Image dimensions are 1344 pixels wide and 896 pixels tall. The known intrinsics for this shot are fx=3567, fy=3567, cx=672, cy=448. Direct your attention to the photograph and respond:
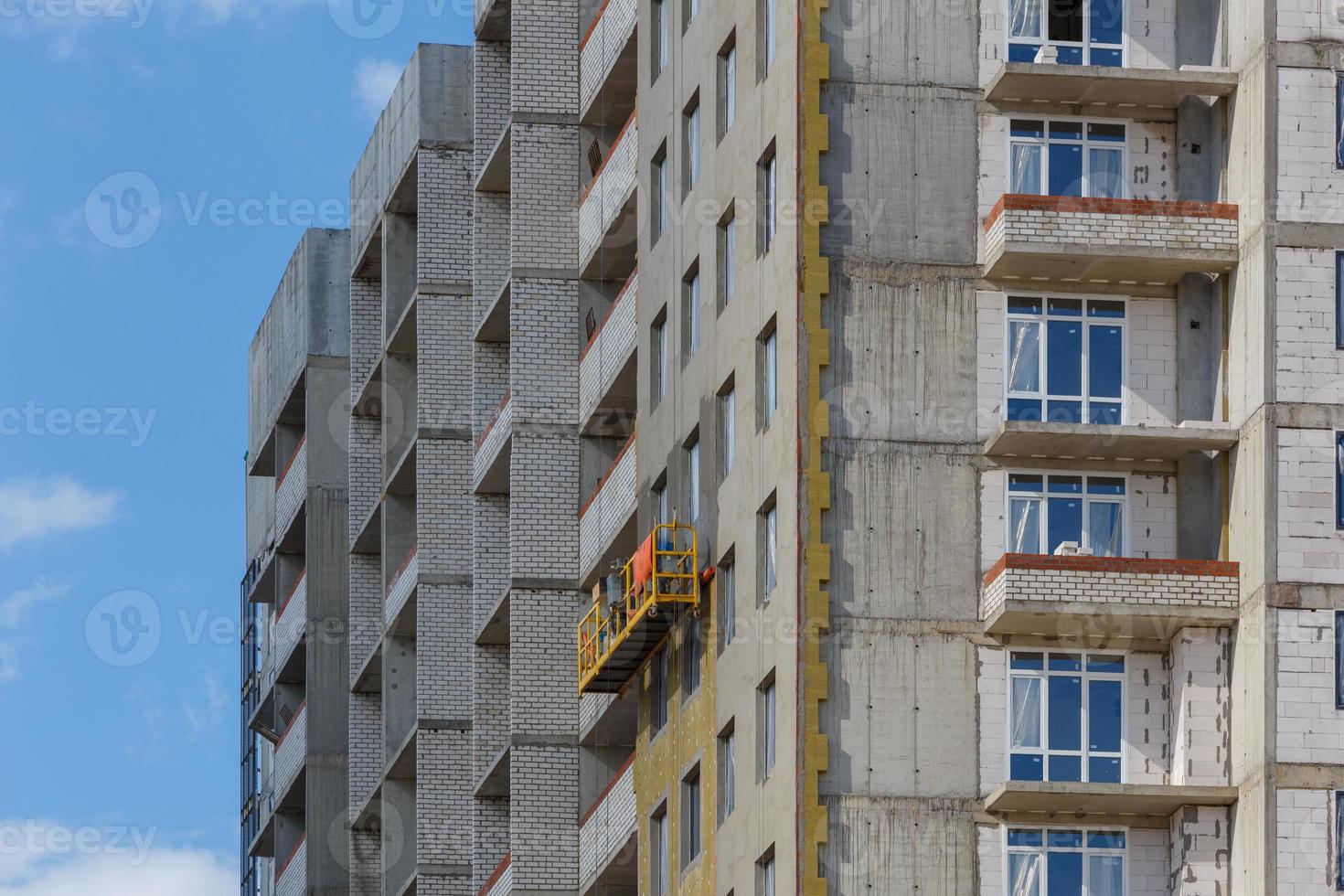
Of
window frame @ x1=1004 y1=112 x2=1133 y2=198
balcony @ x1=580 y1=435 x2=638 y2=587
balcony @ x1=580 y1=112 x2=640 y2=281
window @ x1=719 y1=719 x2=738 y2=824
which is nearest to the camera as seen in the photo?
window frame @ x1=1004 y1=112 x2=1133 y2=198

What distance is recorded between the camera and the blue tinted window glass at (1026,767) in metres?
61.7

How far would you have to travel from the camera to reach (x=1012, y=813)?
201 ft

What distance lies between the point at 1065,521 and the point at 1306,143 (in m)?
7.86

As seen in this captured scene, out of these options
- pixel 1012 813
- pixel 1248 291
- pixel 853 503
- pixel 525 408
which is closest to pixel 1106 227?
pixel 1248 291

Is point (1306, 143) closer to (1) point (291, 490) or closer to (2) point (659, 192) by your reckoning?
(2) point (659, 192)

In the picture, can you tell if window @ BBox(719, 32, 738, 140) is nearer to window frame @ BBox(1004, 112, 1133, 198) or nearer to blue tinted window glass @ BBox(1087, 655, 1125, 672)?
window frame @ BBox(1004, 112, 1133, 198)

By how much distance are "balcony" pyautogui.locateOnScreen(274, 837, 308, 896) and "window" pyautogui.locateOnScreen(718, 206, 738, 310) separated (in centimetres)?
3799

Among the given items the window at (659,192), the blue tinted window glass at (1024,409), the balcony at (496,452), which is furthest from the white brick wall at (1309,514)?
the balcony at (496,452)

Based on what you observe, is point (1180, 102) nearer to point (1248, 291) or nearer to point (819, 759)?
point (1248, 291)

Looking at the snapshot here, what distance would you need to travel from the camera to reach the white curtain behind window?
6462 cm

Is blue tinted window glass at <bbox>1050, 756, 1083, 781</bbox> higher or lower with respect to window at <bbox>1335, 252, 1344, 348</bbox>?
lower

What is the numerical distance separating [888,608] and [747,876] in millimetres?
5473

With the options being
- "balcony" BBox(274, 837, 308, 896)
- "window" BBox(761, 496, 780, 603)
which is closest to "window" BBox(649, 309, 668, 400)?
"window" BBox(761, 496, 780, 603)

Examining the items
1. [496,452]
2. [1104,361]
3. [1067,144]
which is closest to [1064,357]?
[1104,361]
